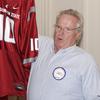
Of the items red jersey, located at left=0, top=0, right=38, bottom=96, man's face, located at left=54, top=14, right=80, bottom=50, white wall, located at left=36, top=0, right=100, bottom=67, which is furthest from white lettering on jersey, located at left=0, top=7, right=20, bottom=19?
white wall, located at left=36, top=0, right=100, bottom=67

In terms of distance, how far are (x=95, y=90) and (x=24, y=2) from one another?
559 millimetres

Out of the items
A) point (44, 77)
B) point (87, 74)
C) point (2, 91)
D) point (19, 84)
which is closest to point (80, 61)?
point (87, 74)

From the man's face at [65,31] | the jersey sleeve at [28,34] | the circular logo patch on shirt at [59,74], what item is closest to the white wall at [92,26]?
the man's face at [65,31]

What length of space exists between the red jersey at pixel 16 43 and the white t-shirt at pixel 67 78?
0.54 ft

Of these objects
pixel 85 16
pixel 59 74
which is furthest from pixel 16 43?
pixel 85 16

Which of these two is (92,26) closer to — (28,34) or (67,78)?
(67,78)

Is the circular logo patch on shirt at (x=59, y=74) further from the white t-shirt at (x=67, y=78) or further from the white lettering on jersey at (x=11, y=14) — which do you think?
the white lettering on jersey at (x=11, y=14)

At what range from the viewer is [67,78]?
185 cm

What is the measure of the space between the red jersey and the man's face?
0.20 metres

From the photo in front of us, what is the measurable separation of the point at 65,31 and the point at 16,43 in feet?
1.11

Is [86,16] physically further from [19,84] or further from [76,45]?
[19,84]

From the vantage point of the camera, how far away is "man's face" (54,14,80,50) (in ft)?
6.15

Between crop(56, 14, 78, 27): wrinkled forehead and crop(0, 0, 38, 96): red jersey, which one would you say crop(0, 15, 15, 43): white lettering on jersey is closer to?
crop(0, 0, 38, 96): red jersey

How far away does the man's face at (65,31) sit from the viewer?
6.15ft
